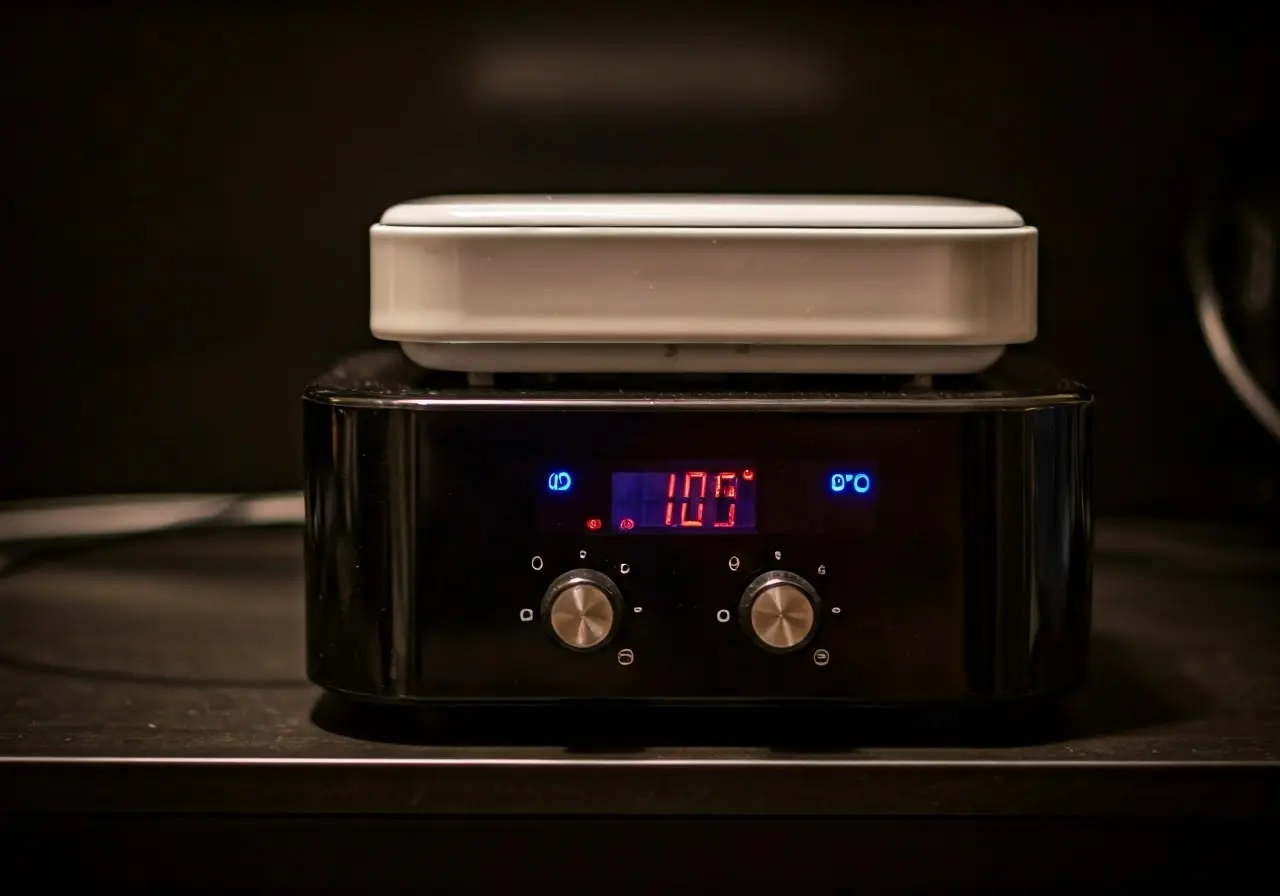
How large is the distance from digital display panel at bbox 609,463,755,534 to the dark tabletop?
0.09 metres

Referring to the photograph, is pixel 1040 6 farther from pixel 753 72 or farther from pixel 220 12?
pixel 220 12

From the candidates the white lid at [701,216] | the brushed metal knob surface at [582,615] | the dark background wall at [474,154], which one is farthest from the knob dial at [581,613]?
the dark background wall at [474,154]

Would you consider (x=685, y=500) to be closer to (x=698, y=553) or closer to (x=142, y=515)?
(x=698, y=553)

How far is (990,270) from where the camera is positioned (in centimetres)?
63

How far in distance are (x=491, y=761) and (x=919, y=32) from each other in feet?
2.03

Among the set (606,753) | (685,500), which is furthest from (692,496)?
(606,753)

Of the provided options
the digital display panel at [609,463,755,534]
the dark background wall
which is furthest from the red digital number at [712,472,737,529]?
the dark background wall

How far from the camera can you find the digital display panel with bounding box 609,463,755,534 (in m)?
0.63

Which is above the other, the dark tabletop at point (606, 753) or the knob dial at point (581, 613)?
the knob dial at point (581, 613)

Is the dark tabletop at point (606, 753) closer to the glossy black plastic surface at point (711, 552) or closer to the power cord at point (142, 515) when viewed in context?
the glossy black plastic surface at point (711, 552)

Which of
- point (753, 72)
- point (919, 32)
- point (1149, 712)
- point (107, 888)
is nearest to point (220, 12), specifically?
point (753, 72)

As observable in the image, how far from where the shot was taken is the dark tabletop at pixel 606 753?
61cm

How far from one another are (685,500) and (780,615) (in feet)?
0.19

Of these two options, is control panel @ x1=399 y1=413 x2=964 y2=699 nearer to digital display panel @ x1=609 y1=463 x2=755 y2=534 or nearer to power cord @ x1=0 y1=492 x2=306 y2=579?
digital display panel @ x1=609 y1=463 x2=755 y2=534
